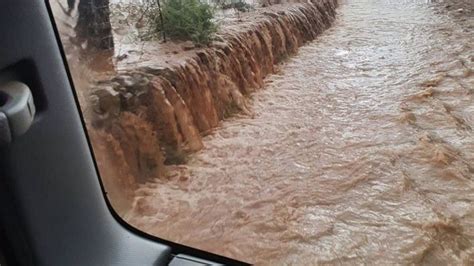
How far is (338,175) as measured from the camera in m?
3.03

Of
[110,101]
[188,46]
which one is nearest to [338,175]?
[110,101]

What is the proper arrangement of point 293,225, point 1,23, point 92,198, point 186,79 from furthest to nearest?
point 186,79, point 293,225, point 92,198, point 1,23

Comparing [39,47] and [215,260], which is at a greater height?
[39,47]

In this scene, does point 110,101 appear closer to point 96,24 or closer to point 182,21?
point 96,24

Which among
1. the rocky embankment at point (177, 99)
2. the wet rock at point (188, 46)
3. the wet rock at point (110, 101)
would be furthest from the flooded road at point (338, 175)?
the wet rock at point (188, 46)

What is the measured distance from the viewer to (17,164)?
0.80 meters

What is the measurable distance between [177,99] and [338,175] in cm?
124

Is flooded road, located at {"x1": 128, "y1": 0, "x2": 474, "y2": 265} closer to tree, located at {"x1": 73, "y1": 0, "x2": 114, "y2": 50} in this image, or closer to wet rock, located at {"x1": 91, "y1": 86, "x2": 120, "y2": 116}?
wet rock, located at {"x1": 91, "y1": 86, "x2": 120, "y2": 116}

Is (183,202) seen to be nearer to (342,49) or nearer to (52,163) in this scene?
(52,163)

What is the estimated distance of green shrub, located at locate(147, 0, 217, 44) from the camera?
3.77 meters

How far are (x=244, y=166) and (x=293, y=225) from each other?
0.71 meters

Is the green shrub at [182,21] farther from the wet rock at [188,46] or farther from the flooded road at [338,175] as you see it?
the flooded road at [338,175]

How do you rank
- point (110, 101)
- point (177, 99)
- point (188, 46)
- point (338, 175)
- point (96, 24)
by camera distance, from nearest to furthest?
point (96, 24)
point (110, 101)
point (338, 175)
point (177, 99)
point (188, 46)

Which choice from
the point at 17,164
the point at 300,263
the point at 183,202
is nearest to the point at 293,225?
the point at 300,263
